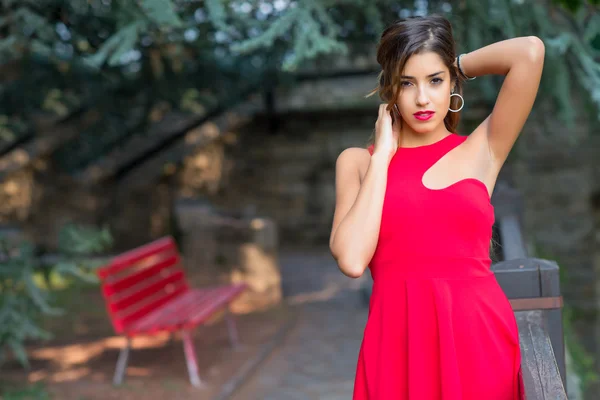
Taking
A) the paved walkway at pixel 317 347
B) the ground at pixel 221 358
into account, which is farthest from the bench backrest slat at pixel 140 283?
the paved walkway at pixel 317 347

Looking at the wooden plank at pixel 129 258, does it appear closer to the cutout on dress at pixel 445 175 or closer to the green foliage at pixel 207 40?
the green foliage at pixel 207 40

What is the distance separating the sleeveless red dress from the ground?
2562 millimetres

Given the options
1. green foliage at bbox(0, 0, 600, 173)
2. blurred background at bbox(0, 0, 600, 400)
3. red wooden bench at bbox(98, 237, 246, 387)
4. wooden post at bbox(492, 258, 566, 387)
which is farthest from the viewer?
red wooden bench at bbox(98, 237, 246, 387)

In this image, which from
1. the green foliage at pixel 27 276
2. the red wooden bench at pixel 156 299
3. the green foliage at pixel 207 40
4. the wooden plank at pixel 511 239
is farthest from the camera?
the red wooden bench at pixel 156 299

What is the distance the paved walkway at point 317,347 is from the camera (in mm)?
4160

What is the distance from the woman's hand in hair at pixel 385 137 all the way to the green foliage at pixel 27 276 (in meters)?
2.50

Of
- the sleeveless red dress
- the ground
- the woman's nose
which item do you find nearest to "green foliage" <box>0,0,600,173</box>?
Result: the woman's nose

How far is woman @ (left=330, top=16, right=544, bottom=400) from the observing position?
153cm

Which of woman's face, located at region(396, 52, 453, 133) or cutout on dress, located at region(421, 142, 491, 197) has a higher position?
woman's face, located at region(396, 52, 453, 133)

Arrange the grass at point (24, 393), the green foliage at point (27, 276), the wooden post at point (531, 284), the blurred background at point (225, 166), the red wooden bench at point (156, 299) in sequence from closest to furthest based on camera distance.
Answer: the wooden post at point (531, 284) → the blurred background at point (225, 166) → the green foliage at point (27, 276) → the grass at point (24, 393) → the red wooden bench at point (156, 299)

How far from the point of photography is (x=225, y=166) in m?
12.0

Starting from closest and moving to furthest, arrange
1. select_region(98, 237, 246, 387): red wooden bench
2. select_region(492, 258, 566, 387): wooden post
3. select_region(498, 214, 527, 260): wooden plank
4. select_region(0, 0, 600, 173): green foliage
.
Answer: select_region(492, 258, 566, 387): wooden post < select_region(0, 0, 600, 173): green foliage < select_region(498, 214, 527, 260): wooden plank < select_region(98, 237, 246, 387): red wooden bench

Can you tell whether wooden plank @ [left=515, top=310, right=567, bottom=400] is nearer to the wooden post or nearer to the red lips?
the wooden post

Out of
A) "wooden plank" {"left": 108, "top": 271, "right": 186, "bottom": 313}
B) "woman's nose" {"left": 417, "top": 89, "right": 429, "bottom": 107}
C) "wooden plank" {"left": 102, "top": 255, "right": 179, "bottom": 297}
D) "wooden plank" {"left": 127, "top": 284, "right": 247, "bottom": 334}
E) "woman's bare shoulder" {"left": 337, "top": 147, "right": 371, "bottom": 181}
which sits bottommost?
"wooden plank" {"left": 127, "top": 284, "right": 247, "bottom": 334}
